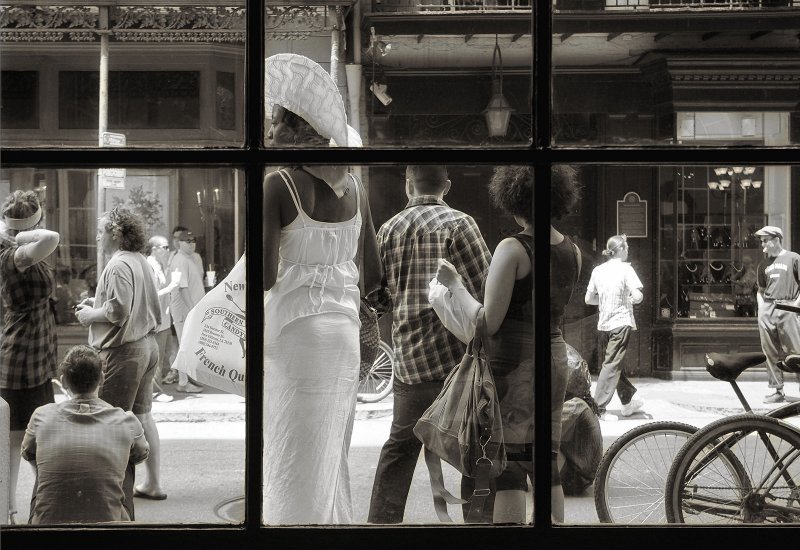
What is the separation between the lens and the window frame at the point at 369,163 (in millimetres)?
2756

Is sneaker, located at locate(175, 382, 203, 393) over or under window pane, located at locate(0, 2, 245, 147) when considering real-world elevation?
under

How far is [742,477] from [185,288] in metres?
1.81

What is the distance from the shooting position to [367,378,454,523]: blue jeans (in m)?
2.88

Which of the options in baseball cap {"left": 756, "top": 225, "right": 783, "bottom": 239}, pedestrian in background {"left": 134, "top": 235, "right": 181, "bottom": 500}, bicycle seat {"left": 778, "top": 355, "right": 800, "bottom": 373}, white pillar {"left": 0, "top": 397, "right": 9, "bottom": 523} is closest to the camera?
white pillar {"left": 0, "top": 397, "right": 9, "bottom": 523}

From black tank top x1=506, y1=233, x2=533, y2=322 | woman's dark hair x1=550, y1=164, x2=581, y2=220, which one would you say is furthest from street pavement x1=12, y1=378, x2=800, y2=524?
woman's dark hair x1=550, y1=164, x2=581, y2=220

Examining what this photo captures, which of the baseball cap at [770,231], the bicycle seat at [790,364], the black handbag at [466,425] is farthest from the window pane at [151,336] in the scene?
the bicycle seat at [790,364]

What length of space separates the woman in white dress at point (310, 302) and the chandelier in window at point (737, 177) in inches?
37.9

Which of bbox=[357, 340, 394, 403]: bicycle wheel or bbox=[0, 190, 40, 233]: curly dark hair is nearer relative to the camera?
bbox=[0, 190, 40, 233]: curly dark hair

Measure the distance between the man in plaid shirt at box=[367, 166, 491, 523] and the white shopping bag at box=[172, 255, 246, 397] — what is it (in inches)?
16.2

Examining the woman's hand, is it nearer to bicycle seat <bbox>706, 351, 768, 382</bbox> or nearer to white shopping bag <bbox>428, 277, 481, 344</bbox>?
white shopping bag <bbox>428, 277, 481, 344</bbox>

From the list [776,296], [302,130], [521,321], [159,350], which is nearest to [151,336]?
[159,350]

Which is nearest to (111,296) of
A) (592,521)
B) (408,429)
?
(408,429)

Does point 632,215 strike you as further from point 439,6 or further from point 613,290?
point 439,6
